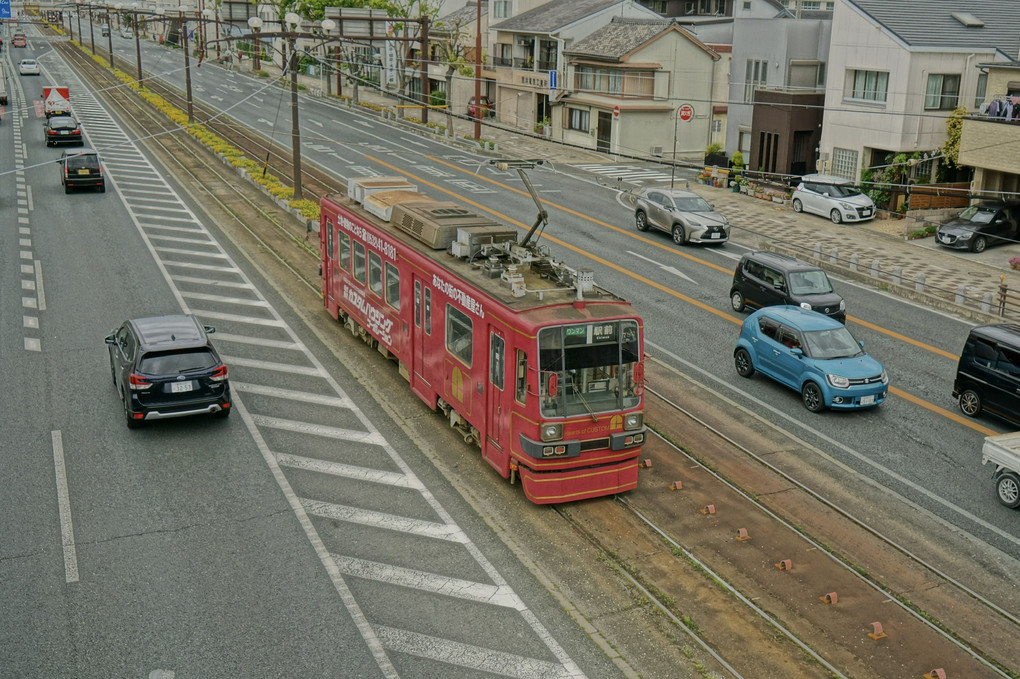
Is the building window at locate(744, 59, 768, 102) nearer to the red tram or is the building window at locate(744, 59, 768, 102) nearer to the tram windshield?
the red tram

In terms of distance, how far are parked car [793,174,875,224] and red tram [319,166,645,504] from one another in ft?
89.4

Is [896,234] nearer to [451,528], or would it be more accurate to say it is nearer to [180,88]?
[451,528]

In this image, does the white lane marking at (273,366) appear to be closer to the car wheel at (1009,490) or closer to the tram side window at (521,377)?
the tram side window at (521,377)

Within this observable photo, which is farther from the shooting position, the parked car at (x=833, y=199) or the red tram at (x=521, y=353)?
the parked car at (x=833, y=199)

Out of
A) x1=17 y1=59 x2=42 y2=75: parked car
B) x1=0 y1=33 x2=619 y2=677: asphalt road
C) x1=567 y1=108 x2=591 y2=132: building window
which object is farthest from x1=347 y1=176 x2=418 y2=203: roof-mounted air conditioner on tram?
x1=17 y1=59 x2=42 y2=75: parked car

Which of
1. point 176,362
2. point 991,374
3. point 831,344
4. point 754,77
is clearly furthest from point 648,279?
point 754,77

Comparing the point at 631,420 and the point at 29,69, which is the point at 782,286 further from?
the point at 29,69

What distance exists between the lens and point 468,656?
12836 mm

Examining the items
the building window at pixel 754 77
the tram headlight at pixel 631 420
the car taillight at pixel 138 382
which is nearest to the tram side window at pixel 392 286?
the car taillight at pixel 138 382

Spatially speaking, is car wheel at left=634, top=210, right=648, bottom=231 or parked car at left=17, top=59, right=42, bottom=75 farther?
parked car at left=17, top=59, right=42, bottom=75

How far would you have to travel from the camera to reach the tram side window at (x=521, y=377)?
16109mm

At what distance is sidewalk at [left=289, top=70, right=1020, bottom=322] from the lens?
31.4 m

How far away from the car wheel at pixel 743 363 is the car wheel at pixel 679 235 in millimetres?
13847

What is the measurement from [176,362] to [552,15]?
198 ft
